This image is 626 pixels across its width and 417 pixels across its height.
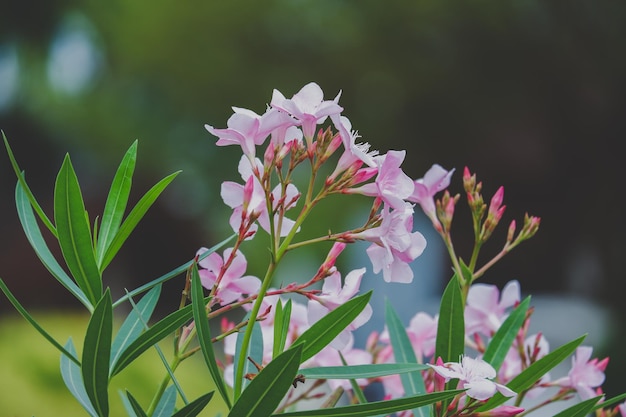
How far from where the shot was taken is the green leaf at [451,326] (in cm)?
44

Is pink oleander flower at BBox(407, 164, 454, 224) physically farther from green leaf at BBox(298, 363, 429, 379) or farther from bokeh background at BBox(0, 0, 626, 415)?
bokeh background at BBox(0, 0, 626, 415)

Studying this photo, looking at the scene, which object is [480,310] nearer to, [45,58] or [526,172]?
[526,172]

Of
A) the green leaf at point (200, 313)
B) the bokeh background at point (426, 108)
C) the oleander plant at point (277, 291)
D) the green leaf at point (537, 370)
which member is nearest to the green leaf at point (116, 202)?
the oleander plant at point (277, 291)

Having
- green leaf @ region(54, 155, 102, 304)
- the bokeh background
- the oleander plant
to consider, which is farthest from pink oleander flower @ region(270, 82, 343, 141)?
the bokeh background

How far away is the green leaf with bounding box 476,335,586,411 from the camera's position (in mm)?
438

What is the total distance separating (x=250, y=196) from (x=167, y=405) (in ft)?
0.41

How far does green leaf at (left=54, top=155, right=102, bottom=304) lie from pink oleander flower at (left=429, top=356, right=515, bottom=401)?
0.55ft

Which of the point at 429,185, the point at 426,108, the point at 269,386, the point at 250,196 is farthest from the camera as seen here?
the point at 426,108

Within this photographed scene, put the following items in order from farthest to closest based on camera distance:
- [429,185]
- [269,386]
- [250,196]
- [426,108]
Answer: [426,108]
[429,185]
[250,196]
[269,386]

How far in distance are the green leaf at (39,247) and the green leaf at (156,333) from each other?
0.04 m

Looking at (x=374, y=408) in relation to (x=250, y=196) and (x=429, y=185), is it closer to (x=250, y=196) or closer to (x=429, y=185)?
(x=250, y=196)

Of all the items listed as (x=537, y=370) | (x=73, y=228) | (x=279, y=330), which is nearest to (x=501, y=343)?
(x=537, y=370)

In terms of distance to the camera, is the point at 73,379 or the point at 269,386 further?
the point at 73,379

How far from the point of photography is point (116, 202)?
443 millimetres
